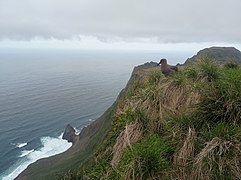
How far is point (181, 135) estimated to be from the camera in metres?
6.25

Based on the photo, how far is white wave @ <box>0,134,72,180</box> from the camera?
159 feet

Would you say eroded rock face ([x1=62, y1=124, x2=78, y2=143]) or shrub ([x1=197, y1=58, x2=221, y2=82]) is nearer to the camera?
shrub ([x1=197, y1=58, x2=221, y2=82])

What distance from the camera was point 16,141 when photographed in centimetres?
6050

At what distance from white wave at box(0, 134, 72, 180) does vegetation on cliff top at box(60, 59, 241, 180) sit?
42.6 metres

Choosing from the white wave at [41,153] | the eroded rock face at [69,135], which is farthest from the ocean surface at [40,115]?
the eroded rock face at [69,135]

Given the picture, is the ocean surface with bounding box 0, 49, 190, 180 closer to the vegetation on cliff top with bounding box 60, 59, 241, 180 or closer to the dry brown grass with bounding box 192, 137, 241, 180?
the vegetation on cliff top with bounding box 60, 59, 241, 180

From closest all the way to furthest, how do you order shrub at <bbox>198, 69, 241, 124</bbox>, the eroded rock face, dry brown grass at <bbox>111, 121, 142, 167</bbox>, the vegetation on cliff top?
the vegetation on cliff top → shrub at <bbox>198, 69, 241, 124</bbox> → dry brown grass at <bbox>111, 121, 142, 167</bbox> → the eroded rock face

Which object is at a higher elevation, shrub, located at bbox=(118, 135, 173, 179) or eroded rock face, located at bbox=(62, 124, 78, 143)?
shrub, located at bbox=(118, 135, 173, 179)

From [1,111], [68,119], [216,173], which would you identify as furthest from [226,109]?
[1,111]

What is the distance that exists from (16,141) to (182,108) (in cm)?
5737

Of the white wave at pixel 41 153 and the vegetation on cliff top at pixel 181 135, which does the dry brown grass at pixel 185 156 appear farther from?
the white wave at pixel 41 153

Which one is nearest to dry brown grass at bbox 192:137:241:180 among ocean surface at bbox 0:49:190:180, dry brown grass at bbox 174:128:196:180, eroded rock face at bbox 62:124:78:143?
dry brown grass at bbox 174:128:196:180

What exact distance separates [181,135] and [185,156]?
500mm

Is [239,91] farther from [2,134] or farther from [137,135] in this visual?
[2,134]
